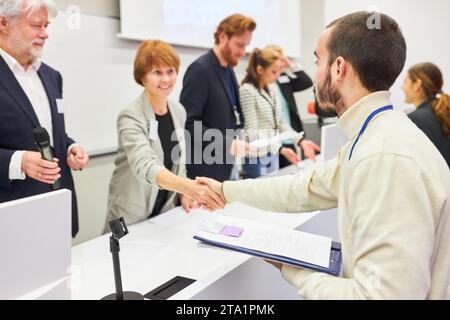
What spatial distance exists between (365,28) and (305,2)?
4837 millimetres

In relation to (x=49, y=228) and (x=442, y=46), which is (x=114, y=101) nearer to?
(x=49, y=228)

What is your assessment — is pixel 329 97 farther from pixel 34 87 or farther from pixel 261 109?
pixel 261 109

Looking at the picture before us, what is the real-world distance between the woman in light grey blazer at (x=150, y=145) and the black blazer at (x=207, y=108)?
0.73 feet

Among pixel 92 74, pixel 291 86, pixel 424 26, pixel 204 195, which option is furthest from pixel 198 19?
pixel 424 26

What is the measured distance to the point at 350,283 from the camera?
895 millimetres

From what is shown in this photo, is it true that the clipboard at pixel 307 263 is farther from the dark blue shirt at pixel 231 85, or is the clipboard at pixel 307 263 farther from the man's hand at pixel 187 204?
the dark blue shirt at pixel 231 85

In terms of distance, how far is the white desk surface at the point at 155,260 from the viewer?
1232 millimetres

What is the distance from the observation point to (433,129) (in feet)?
9.23

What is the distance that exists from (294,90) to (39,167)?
3.01 meters

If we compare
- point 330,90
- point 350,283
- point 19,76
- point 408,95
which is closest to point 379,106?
point 330,90

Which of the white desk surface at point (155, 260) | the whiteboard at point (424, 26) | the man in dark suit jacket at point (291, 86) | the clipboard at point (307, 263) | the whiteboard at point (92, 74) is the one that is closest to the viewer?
the clipboard at point (307, 263)

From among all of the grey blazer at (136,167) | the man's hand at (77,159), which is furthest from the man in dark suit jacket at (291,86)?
the man's hand at (77,159)

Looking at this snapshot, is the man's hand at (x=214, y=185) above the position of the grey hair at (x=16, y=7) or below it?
below

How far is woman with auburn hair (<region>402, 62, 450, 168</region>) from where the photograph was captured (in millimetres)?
2795
